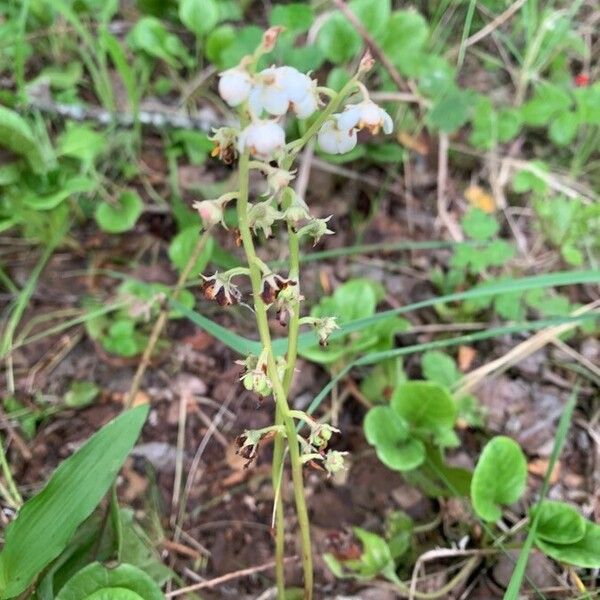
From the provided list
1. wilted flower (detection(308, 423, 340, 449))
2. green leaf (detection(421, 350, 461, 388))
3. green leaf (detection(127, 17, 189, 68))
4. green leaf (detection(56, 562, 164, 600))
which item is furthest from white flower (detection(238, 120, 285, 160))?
green leaf (detection(127, 17, 189, 68))

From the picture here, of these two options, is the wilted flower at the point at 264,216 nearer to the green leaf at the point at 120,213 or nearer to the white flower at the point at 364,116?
the white flower at the point at 364,116

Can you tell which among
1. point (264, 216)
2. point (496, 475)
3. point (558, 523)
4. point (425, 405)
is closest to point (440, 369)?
point (425, 405)

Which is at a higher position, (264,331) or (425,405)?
(264,331)

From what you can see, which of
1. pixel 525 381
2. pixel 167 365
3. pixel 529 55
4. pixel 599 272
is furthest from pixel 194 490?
pixel 529 55

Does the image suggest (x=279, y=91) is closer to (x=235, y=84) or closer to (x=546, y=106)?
(x=235, y=84)

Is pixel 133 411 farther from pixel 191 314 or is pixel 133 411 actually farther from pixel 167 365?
pixel 167 365

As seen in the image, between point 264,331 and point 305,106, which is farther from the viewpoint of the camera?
point 264,331

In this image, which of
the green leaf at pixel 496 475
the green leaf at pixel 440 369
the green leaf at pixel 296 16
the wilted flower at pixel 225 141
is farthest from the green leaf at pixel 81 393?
the green leaf at pixel 296 16
